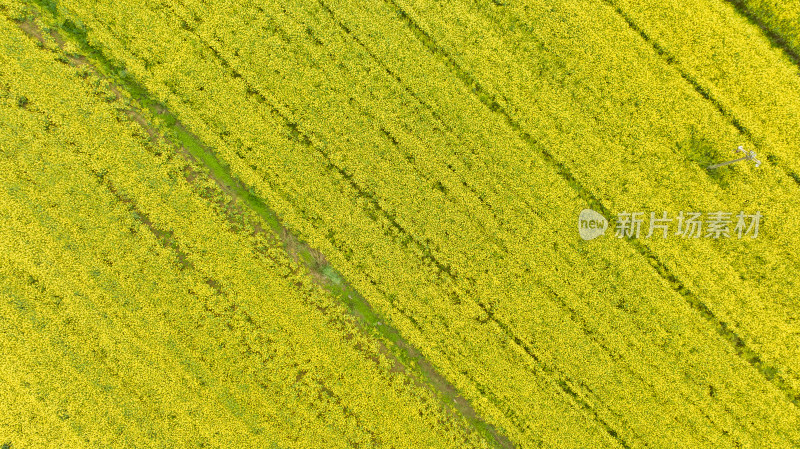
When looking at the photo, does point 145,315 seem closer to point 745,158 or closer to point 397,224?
point 397,224

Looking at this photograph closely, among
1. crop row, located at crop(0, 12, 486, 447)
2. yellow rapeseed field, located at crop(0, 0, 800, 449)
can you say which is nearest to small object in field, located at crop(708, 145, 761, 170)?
yellow rapeseed field, located at crop(0, 0, 800, 449)

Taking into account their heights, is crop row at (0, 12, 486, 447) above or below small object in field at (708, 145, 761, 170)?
below

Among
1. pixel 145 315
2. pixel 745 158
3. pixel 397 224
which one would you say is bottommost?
pixel 145 315

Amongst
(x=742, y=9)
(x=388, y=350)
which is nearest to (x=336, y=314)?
(x=388, y=350)

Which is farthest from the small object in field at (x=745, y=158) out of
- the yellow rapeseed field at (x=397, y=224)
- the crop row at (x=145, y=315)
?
the crop row at (x=145, y=315)

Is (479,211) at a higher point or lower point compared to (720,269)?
lower

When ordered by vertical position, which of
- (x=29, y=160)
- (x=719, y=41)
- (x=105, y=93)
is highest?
(x=719, y=41)

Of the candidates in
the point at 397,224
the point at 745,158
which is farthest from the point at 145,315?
the point at 745,158

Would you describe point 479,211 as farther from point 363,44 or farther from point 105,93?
point 105,93

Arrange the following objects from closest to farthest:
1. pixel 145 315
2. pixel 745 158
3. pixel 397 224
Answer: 1. pixel 745 158
2. pixel 145 315
3. pixel 397 224

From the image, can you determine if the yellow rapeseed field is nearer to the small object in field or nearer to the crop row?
the crop row

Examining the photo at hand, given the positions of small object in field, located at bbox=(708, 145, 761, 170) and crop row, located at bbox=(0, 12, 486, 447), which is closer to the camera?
small object in field, located at bbox=(708, 145, 761, 170)
